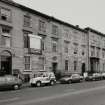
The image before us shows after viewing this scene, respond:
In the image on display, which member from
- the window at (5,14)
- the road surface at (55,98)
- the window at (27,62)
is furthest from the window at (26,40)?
the road surface at (55,98)

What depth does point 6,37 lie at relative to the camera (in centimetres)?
2633

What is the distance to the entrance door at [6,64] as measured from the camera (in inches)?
1030

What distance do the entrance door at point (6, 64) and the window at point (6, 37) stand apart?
5.82ft

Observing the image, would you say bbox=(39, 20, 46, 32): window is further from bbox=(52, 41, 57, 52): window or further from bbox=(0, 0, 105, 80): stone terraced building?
bbox=(52, 41, 57, 52): window

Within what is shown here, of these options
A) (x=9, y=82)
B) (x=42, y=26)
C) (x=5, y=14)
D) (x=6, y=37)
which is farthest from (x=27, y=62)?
(x=9, y=82)

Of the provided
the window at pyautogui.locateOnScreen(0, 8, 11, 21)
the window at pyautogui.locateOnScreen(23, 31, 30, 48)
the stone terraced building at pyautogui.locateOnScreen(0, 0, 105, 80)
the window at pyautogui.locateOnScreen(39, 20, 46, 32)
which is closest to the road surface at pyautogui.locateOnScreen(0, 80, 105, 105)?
the stone terraced building at pyautogui.locateOnScreen(0, 0, 105, 80)

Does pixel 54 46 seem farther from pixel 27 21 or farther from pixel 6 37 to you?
pixel 6 37

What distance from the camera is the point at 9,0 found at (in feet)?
88.4

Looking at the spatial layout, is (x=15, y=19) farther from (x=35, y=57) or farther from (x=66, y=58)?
(x=66, y=58)

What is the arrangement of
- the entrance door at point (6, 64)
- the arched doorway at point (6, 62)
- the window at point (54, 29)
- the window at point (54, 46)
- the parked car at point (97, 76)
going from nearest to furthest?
the arched doorway at point (6, 62), the entrance door at point (6, 64), the window at point (54, 46), the window at point (54, 29), the parked car at point (97, 76)

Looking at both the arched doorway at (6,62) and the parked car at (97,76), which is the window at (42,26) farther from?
the parked car at (97,76)

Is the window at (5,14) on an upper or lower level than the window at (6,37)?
upper

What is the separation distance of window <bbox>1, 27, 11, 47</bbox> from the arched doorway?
1.19m

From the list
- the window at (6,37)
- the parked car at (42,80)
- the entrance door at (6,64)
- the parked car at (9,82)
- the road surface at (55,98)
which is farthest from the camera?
the entrance door at (6,64)
